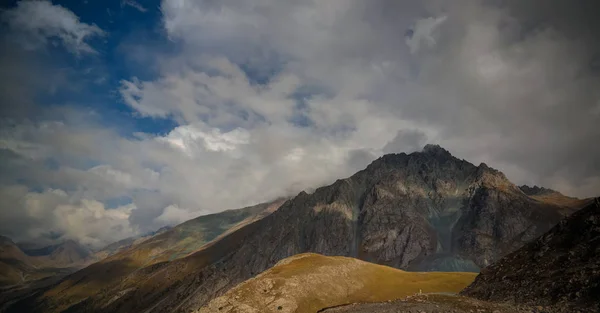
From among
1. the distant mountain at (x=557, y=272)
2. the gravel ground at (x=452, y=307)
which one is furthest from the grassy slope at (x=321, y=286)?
the distant mountain at (x=557, y=272)

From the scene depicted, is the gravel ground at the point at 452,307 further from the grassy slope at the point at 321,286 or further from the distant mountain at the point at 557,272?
the grassy slope at the point at 321,286

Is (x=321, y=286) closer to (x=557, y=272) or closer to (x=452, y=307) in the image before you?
(x=452, y=307)

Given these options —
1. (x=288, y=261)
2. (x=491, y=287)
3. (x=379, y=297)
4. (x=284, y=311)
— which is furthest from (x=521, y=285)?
(x=288, y=261)

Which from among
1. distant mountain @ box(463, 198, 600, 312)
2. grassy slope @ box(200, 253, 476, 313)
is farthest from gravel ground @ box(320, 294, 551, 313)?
grassy slope @ box(200, 253, 476, 313)

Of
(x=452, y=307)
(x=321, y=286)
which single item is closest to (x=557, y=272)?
(x=452, y=307)

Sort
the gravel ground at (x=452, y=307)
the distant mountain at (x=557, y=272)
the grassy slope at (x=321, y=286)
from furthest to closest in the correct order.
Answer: the grassy slope at (x=321, y=286) < the gravel ground at (x=452, y=307) < the distant mountain at (x=557, y=272)

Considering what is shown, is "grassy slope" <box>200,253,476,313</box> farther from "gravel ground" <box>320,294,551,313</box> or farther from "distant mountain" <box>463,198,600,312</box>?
"distant mountain" <box>463,198,600,312</box>
